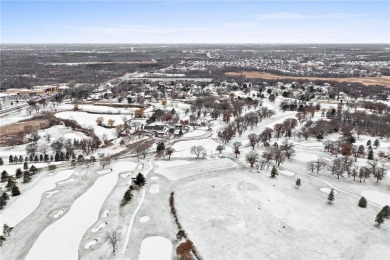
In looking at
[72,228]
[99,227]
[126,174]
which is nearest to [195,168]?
[126,174]

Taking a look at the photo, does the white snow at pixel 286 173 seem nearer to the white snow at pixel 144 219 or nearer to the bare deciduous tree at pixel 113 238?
the white snow at pixel 144 219

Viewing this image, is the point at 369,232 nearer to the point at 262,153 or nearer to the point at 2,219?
the point at 262,153

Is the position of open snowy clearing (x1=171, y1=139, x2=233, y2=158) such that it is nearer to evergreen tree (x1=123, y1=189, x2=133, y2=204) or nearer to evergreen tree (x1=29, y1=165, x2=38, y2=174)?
evergreen tree (x1=123, y1=189, x2=133, y2=204)

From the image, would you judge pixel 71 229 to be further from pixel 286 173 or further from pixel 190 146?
pixel 190 146

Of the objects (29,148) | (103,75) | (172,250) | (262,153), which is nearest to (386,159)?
(262,153)

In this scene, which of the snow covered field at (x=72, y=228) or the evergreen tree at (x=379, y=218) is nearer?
the snow covered field at (x=72, y=228)

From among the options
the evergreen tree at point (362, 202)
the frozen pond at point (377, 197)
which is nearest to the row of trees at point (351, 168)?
the frozen pond at point (377, 197)

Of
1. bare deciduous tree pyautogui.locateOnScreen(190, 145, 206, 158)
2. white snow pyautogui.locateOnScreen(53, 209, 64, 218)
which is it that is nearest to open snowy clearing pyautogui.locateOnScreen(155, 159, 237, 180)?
bare deciduous tree pyautogui.locateOnScreen(190, 145, 206, 158)
